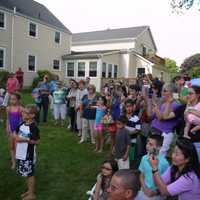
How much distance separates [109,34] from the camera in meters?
37.0

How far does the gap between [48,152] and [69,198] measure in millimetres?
2388

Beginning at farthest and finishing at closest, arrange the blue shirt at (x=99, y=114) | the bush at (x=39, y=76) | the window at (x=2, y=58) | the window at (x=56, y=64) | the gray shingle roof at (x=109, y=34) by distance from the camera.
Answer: the gray shingle roof at (x=109, y=34), the window at (x=56, y=64), the bush at (x=39, y=76), the window at (x=2, y=58), the blue shirt at (x=99, y=114)

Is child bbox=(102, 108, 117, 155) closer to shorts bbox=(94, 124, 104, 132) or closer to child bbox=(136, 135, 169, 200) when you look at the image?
shorts bbox=(94, 124, 104, 132)

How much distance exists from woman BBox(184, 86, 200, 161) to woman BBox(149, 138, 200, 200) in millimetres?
684

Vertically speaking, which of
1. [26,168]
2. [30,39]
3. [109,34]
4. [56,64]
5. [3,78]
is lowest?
[26,168]

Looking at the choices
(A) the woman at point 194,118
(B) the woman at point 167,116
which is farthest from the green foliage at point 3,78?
(A) the woman at point 194,118

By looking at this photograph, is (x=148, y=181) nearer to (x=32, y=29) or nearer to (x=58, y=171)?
(x=58, y=171)

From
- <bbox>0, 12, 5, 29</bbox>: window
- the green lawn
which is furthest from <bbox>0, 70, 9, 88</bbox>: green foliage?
the green lawn

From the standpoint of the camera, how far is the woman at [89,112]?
302 inches

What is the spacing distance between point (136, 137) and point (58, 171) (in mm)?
1636

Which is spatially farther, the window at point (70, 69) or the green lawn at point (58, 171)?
the window at point (70, 69)

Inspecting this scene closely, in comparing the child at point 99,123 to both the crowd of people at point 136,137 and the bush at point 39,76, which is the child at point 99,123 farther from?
the bush at point 39,76

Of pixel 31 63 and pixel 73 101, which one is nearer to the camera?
pixel 73 101

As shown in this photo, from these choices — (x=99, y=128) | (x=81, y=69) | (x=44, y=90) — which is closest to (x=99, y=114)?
(x=99, y=128)
